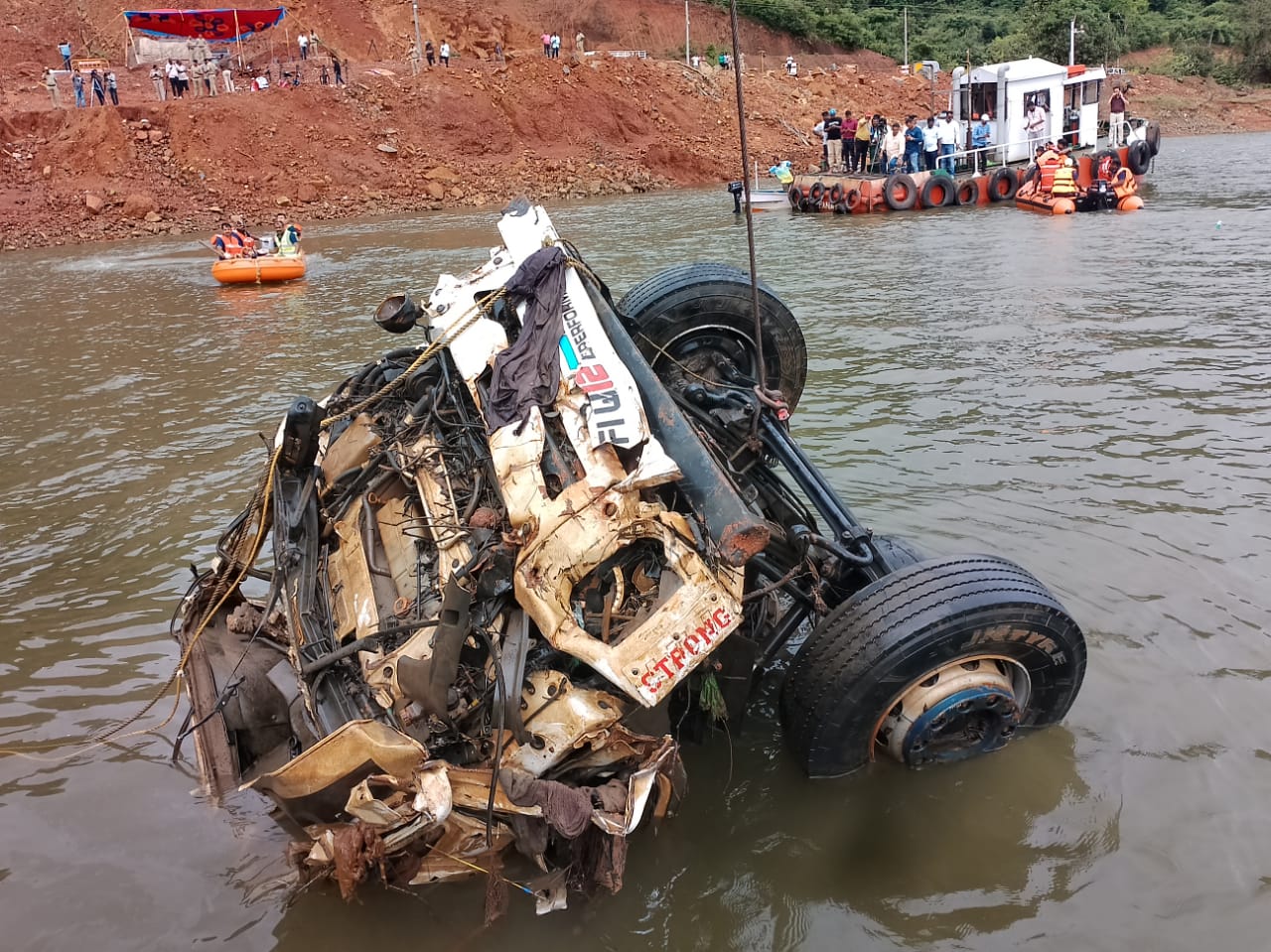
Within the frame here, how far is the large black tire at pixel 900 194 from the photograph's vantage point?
934 inches

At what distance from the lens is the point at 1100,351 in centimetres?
1010

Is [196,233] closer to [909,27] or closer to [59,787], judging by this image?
[59,787]

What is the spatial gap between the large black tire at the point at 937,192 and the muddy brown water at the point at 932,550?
417 inches

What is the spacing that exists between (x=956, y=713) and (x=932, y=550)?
2.29 m

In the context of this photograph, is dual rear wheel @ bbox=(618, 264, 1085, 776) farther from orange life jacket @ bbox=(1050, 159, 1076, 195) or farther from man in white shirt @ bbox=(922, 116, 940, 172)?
man in white shirt @ bbox=(922, 116, 940, 172)

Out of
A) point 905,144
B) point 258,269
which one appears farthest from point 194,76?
point 905,144

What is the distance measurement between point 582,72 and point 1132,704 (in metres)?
37.4

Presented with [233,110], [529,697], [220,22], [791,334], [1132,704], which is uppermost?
[220,22]

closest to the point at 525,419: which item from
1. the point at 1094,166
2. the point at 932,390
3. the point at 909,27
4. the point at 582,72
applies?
Result: the point at 932,390

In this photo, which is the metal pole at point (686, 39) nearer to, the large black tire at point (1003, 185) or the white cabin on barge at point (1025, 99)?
the white cabin on barge at point (1025, 99)

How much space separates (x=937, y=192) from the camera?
2386 cm

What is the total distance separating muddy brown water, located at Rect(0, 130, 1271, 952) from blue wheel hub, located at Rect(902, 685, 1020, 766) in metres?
0.19

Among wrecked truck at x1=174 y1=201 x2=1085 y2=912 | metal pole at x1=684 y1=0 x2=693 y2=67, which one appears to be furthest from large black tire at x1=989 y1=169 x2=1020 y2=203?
metal pole at x1=684 y1=0 x2=693 y2=67

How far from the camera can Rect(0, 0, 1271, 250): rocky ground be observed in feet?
95.2
